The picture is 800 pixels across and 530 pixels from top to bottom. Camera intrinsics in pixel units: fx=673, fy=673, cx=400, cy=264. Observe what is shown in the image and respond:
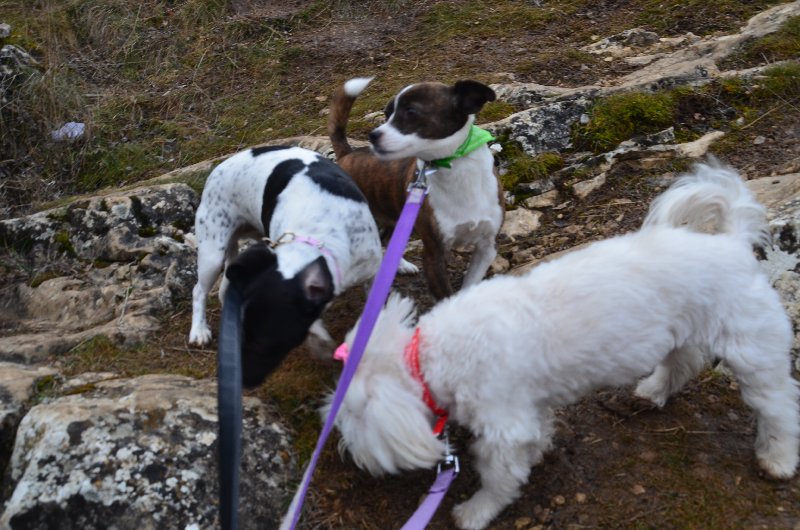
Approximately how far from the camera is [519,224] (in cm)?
442

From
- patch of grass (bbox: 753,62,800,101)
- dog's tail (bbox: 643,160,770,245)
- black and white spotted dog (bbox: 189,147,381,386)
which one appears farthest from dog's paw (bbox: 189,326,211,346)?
patch of grass (bbox: 753,62,800,101)

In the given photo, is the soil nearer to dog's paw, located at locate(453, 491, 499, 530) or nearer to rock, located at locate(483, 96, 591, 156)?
dog's paw, located at locate(453, 491, 499, 530)

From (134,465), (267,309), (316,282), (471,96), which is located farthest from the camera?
(471,96)

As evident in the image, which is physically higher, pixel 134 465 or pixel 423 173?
pixel 423 173

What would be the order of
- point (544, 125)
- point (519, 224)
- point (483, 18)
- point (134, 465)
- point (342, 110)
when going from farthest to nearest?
point (483, 18)
point (544, 125)
point (519, 224)
point (342, 110)
point (134, 465)

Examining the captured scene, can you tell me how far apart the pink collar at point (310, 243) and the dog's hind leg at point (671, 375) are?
4.63 feet

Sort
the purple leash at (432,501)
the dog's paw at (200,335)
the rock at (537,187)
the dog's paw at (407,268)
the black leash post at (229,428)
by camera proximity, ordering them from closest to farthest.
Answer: the black leash post at (229,428) < the purple leash at (432,501) < the dog's paw at (200,335) < the dog's paw at (407,268) < the rock at (537,187)

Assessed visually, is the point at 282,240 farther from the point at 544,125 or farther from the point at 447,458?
the point at 544,125

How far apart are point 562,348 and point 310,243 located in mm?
1209

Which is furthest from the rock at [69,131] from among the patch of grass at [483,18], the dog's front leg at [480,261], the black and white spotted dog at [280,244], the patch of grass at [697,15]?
the patch of grass at [697,15]

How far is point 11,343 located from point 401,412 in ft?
8.34

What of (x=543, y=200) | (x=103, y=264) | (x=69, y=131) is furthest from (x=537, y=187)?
(x=69, y=131)

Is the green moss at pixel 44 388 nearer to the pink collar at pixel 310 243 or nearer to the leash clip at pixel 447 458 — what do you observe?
the pink collar at pixel 310 243

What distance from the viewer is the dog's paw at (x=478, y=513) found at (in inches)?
96.1
